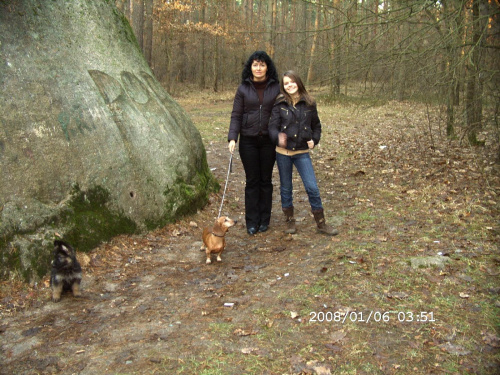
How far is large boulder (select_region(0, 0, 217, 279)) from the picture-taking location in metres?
4.52

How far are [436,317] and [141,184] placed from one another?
13.0 ft

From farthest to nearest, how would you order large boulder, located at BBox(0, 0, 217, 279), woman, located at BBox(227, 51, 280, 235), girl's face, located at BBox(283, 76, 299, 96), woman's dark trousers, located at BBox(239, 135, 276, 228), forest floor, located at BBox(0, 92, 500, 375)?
woman's dark trousers, located at BBox(239, 135, 276, 228), woman, located at BBox(227, 51, 280, 235), girl's face, located at BBox(283, 76, 299, 96), large boulder, located at BBox(0, 0, 217, 279), forest floor, located at BBox(0, 92, 500, 375)

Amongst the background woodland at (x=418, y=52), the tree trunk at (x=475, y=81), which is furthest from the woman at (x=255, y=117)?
the tree trunk at (x=475, y=81)

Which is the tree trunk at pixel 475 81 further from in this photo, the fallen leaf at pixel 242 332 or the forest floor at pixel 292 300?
the fallen leaf at pixel 242 332

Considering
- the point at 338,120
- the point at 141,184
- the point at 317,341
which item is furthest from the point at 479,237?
the point at 338,120

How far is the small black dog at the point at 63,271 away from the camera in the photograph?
4.09m

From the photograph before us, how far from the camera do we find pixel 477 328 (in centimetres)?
349

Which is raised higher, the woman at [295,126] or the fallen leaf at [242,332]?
the woman at [295,126]

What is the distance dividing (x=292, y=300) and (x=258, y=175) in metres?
2.34

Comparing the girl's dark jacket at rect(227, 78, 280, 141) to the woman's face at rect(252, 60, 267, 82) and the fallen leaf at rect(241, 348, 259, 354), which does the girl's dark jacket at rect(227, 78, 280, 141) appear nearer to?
the woman's face at rect(252, 60, 267, 82)

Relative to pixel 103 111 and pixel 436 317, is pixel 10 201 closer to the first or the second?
pixel 103 111

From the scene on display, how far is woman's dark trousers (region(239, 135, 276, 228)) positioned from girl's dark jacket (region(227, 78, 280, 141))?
0.47 feet

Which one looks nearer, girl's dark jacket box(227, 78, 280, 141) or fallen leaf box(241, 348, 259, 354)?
fallen leaf box(241, 348, 259, 354)

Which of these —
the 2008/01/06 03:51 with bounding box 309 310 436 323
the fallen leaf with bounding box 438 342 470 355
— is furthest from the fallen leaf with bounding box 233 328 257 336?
the fallen leaf with bounding box 438 342 470 355
